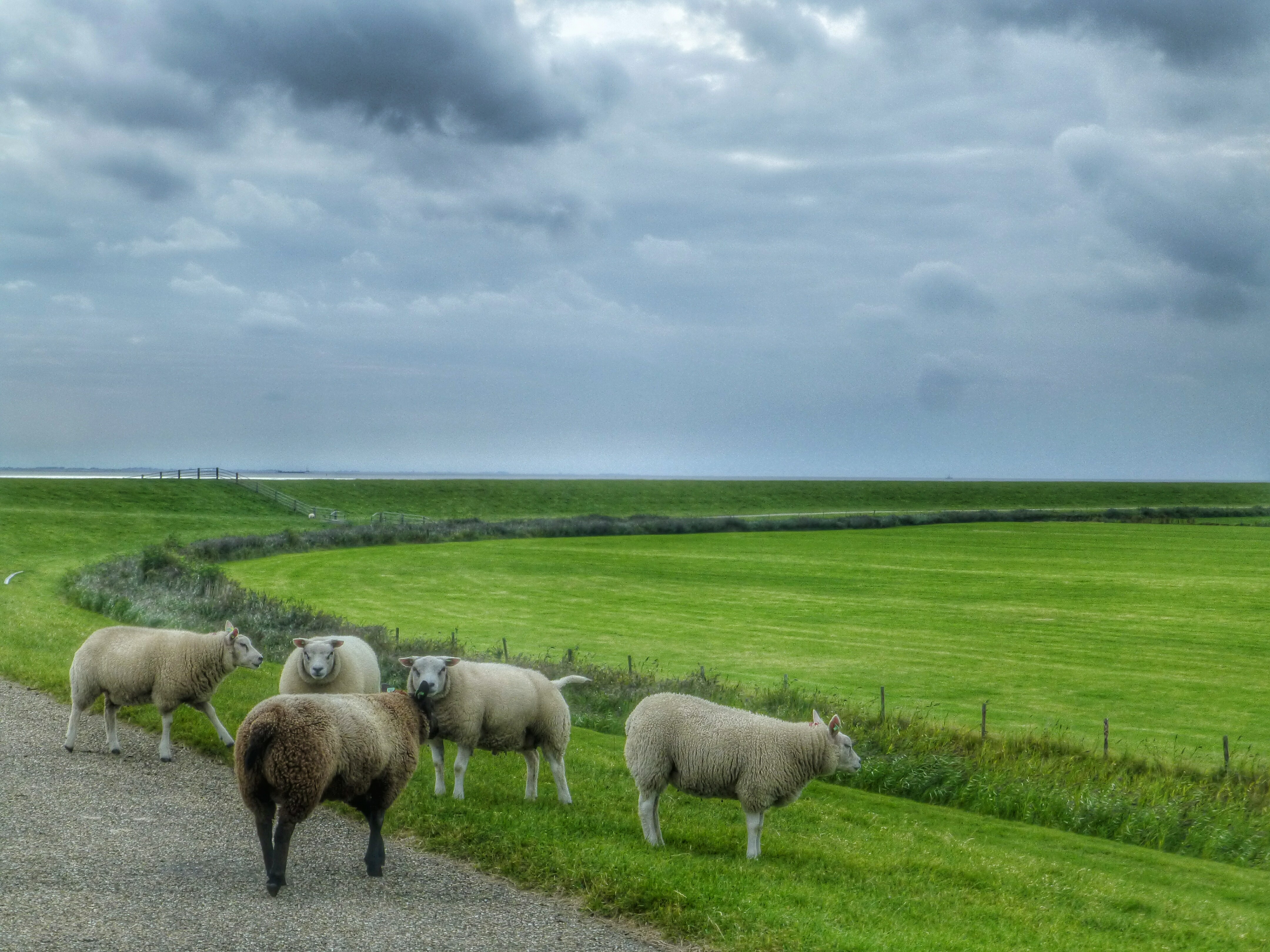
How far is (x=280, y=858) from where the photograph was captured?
31.0ft

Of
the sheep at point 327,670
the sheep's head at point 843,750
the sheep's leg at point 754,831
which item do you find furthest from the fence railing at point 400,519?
the sheep's head at point 843,750

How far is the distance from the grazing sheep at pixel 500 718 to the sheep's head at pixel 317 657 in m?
0.98

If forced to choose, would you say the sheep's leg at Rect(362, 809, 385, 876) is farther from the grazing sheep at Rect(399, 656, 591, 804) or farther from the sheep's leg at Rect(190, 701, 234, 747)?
the sheep's leg at Rect(190, 701, 234, 747)

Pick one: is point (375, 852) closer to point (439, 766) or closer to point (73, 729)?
point (439, 766)

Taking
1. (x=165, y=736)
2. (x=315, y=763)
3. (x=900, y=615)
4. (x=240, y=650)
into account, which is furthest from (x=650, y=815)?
(x=900, y=615)

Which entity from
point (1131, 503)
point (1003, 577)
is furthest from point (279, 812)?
point (1131, 503)

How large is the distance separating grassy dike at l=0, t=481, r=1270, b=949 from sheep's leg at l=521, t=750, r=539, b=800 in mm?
226

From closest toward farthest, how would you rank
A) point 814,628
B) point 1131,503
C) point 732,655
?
point 732,655 < point 814,628 < point 1131,503

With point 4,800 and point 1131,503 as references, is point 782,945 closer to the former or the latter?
point 4,800

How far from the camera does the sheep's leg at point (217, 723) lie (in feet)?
50.2

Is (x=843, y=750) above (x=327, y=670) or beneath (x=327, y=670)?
beneath

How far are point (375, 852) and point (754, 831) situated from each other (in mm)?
4132

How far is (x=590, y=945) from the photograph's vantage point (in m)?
8.84

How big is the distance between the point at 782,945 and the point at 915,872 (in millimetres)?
3882
